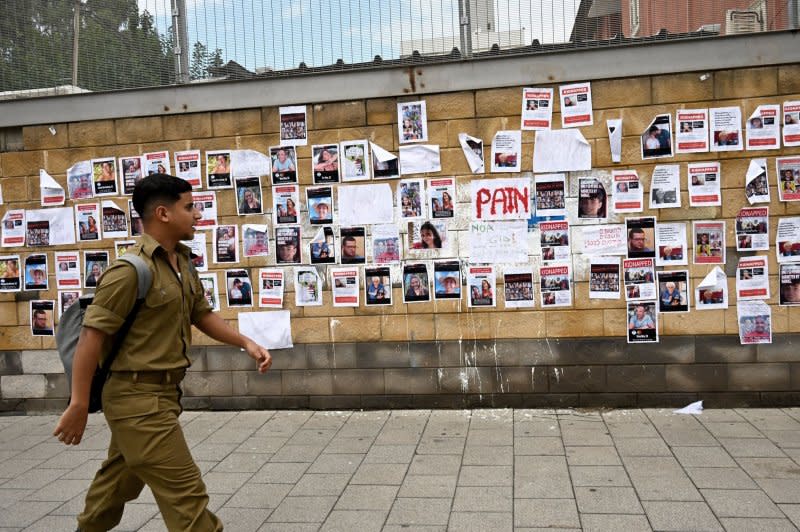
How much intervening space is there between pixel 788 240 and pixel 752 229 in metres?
0.30

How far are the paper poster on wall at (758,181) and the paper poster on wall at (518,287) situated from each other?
1913 millimetres

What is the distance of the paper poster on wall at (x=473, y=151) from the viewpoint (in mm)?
6098

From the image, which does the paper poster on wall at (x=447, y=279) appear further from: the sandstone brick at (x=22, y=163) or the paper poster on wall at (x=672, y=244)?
the sandstone brick at (x=22, y=163)

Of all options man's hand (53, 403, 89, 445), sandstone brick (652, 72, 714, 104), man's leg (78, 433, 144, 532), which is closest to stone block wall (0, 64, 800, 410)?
sandstone brick (652, 72, 714, 104)

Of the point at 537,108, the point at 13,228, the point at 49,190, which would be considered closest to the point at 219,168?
the point at 49,190

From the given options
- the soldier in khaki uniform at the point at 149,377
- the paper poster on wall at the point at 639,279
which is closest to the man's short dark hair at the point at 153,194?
the soldier in khaki uniform at the point at 149,377

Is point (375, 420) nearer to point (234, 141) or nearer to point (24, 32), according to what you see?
point (234, 141)

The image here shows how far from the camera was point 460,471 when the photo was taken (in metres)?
4.88

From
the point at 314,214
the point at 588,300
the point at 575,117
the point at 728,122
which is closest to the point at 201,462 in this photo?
the point at 314,214

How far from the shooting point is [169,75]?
661cm

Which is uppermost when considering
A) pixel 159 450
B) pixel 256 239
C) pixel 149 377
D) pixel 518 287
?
pixel 256 239

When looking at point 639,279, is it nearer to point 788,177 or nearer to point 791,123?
point 788,177

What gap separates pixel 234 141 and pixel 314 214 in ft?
3.33

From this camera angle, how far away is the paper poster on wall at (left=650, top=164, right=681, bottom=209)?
5.89m
